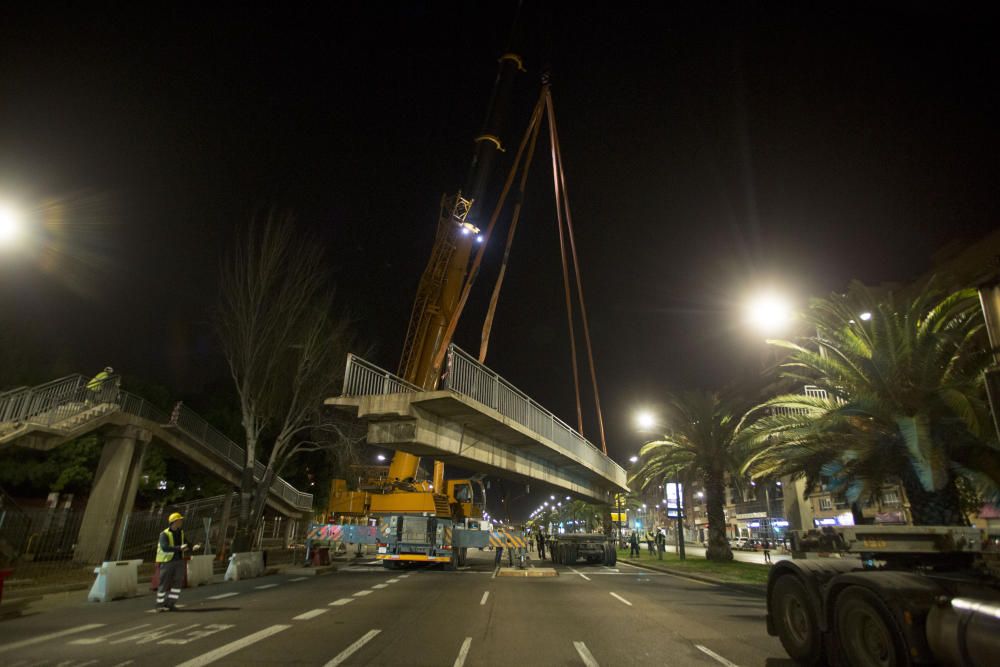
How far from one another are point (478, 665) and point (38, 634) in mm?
7129

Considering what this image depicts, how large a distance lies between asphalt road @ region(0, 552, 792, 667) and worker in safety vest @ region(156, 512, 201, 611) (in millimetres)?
426

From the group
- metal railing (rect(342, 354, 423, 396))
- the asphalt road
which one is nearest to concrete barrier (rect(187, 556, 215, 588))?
the asphalt road

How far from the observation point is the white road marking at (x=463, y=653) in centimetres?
654

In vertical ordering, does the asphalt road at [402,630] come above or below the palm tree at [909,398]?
below

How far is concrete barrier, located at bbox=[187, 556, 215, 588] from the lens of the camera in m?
15.1

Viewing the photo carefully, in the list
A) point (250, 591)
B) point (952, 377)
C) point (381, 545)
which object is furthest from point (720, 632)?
point (381, 545)

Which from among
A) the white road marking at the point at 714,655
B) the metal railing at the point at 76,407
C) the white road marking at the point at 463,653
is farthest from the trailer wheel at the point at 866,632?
the metal railing at the point at 76,407

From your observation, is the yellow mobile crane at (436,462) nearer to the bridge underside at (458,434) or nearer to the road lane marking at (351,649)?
the bridge underside at (458,434)

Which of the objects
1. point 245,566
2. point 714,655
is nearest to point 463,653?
point 714,655

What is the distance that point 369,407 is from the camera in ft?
45.6

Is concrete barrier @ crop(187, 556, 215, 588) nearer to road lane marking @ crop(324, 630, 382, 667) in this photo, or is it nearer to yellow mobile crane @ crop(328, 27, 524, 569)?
yellow mobile crane @ crop(328, 27, 524, 569)

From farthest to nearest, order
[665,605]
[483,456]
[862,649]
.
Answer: [483,456]
[665,605]
[862,649]

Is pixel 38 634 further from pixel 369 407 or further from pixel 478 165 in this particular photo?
pixel 478 165

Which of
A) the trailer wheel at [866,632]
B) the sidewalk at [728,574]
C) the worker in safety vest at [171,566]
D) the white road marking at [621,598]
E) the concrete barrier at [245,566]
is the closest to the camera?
the trailer wheel at [866,632]
